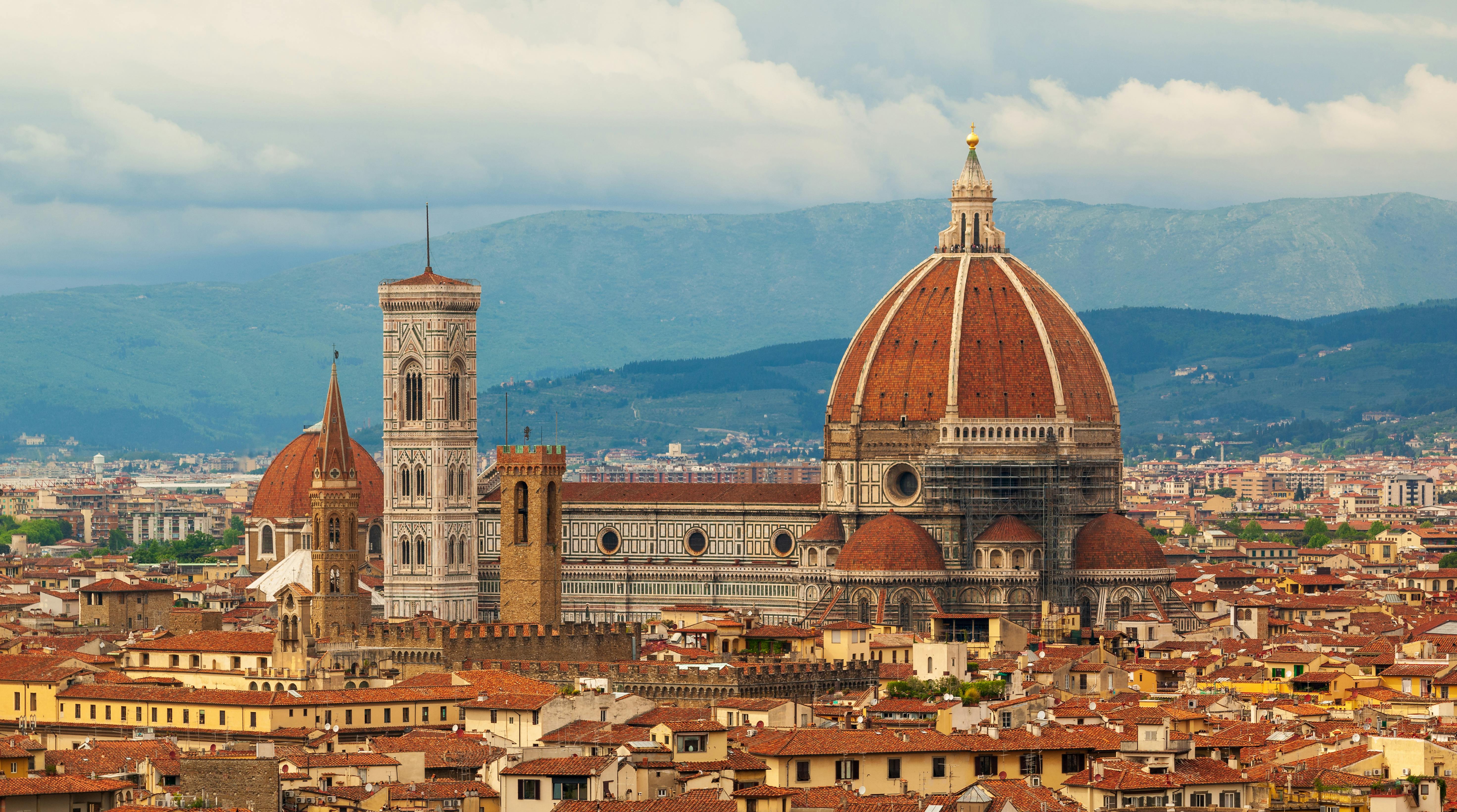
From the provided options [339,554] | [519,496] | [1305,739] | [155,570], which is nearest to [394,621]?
[339,554]

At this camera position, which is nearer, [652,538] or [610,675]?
[610,675]

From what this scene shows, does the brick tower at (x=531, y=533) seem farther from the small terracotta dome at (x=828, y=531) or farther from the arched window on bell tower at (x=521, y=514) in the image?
the small terracotta dome at (x=828, y=531)

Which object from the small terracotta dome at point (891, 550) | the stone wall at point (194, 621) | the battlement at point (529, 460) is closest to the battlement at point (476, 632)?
the stone wall at point (194, 621)

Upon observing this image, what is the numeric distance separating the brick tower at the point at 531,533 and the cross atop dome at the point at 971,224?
27.1 meters

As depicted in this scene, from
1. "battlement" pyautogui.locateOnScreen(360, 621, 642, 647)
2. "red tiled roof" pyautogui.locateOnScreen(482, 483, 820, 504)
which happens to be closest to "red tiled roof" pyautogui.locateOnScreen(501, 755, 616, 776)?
"battlement" pyautogui.locateOnScreen(360, 621, 642, 647)

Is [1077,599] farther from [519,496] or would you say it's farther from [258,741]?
[258,741]

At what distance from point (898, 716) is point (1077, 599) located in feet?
185

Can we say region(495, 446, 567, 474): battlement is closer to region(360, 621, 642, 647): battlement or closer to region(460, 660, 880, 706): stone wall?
region(360, 621, 642, 647): battlement

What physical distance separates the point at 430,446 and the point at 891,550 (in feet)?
67.4

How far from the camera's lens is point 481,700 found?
71.8 m

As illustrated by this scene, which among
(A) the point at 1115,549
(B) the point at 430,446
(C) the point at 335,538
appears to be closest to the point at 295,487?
(B) the point at 430,446

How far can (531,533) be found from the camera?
11369 centimetres

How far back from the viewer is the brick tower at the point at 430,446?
133 metres

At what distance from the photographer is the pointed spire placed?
107m
